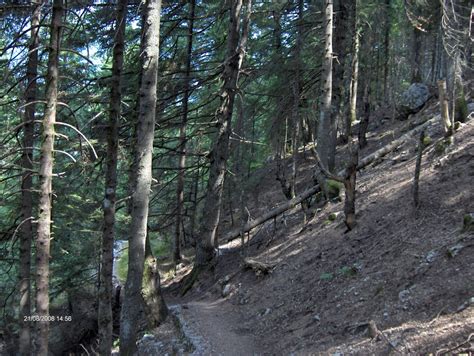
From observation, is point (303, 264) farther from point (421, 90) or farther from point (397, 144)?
point (421, 90)

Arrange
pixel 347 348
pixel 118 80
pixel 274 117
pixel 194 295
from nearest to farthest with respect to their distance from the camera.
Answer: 1. pixel 347 348
2. pixel 118 80
3. pixel 194 295
4. pixel 274 117

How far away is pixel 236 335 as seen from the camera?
8.76 m

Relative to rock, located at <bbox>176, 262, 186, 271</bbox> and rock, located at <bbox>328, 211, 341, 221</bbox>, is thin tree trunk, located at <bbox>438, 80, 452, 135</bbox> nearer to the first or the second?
rock, located at <bbox>328, 211, 341, 221</bbox>

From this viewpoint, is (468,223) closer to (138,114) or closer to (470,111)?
(138,114)

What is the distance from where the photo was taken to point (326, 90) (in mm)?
12023

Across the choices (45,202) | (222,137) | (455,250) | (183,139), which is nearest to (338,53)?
(222,137)

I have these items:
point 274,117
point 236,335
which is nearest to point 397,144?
point 274,117

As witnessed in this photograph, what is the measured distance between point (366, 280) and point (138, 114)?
529cm

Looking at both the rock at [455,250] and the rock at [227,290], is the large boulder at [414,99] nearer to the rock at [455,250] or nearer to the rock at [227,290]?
the rock at [227,290]

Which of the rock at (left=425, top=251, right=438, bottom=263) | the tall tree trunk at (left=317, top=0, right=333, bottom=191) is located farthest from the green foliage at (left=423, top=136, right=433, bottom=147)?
the rock at (left=425, top=251, right=438, bottom=263)

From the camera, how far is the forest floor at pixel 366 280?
551cm

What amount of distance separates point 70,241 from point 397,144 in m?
12.8

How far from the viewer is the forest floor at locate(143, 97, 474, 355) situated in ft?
18.1

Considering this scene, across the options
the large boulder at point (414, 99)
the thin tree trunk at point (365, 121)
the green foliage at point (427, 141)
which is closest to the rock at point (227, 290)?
the green foliage at point (427, 141)
